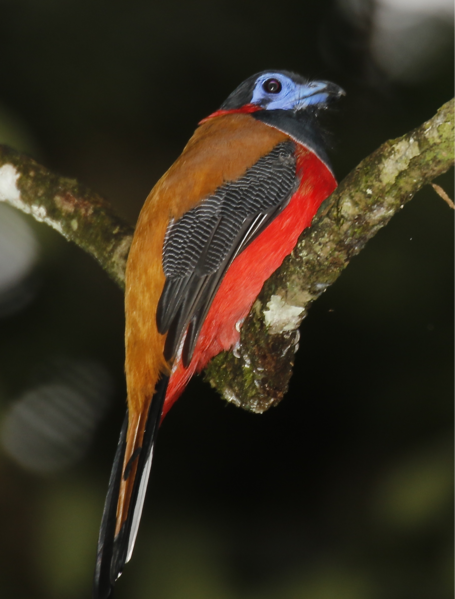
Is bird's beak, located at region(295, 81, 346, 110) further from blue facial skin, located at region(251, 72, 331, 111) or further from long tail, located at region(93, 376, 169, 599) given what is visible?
long tail, located at region(93, 376, 169, 599)

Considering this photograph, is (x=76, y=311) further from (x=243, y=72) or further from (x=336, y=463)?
(x=243, y=72)

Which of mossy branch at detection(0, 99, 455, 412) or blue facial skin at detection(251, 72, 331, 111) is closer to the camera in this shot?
mossy branch at detection(0, 99, 455, 412)

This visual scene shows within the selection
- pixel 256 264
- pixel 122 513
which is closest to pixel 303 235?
pixel 256 264

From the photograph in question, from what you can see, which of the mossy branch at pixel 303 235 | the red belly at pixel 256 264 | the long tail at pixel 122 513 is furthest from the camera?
the red belly at pixel 256 264

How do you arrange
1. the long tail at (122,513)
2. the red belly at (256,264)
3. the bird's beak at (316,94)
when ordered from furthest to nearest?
the bird's beak at (316,94), the red belly at (256,264), the long tail at (122,513)

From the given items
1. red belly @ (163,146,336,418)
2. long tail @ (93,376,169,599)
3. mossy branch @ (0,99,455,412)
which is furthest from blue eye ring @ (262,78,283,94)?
long tail @ (93,376,169,599)

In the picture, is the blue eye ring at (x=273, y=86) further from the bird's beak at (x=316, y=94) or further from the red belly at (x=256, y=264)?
the red belly at (x=256, y=264)

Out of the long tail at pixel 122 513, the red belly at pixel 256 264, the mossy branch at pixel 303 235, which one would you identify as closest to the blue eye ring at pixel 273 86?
the red belly at pixel 256 264
